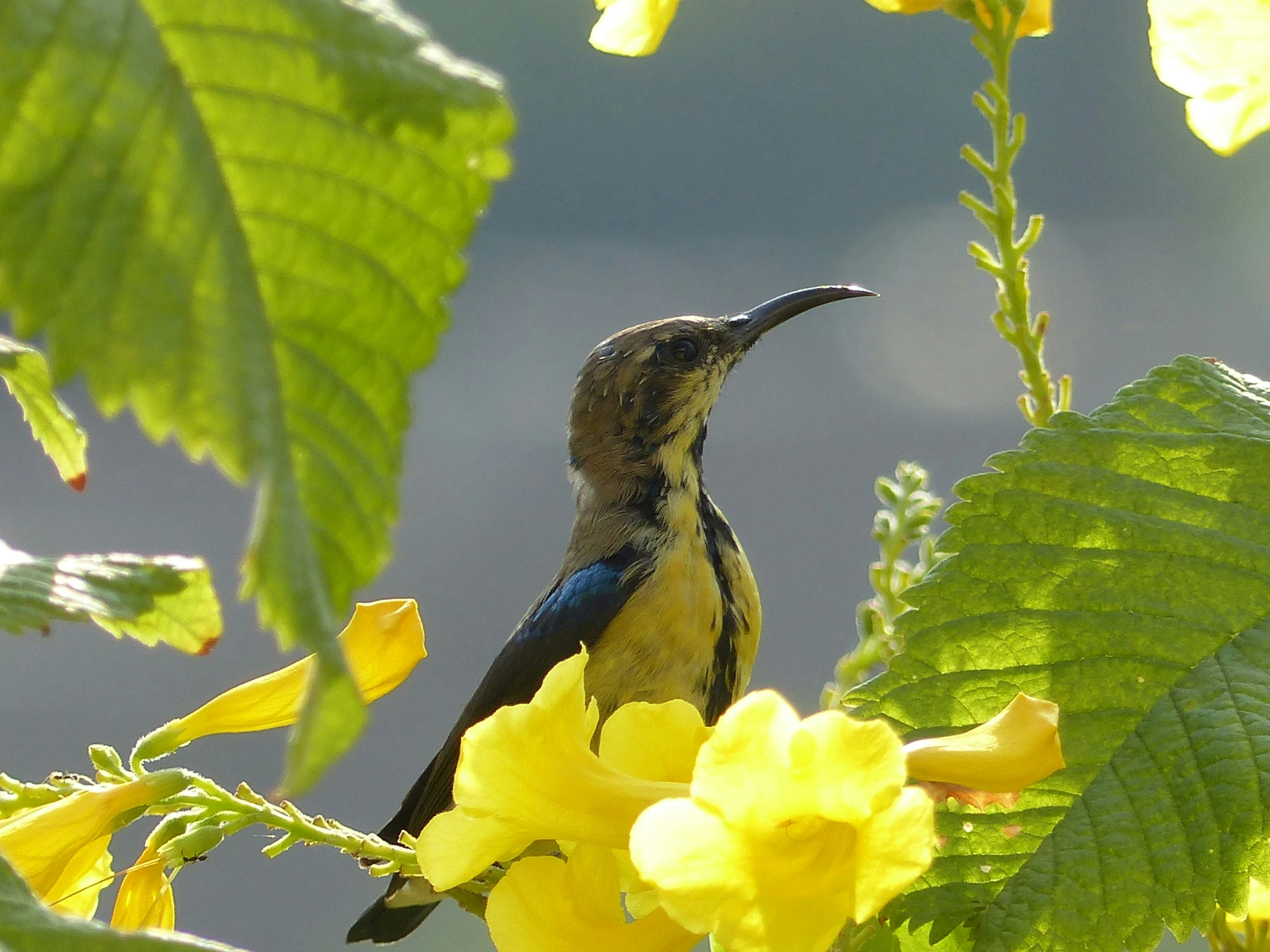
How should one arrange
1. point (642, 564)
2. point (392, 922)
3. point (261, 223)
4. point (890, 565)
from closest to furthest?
point (261, 223) < point (890, 565) < point (392, 922) < point (642, 564)

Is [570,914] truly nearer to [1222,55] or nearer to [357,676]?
[357,676]

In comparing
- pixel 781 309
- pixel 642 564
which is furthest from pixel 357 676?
pixel 781 309

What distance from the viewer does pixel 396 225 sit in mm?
354

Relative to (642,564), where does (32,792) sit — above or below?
below

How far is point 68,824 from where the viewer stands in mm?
689

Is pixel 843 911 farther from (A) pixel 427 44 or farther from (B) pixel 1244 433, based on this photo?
(B) pixel 1244 433

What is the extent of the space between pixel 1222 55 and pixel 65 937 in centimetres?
66

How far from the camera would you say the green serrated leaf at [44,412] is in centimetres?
64

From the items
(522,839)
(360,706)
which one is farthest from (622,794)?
(360,706)

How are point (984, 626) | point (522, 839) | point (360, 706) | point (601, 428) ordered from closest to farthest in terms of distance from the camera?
point (360, 706), point (522, 839), point (984, 626), point (601, 428)

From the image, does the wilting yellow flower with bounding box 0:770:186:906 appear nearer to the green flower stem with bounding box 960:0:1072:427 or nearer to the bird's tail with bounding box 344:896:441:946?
the green flower stem with bounding box 960:0:1072:427

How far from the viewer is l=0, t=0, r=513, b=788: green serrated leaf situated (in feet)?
1.01

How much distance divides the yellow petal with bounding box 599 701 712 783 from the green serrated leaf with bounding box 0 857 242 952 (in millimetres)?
226

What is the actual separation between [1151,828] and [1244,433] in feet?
0.84
